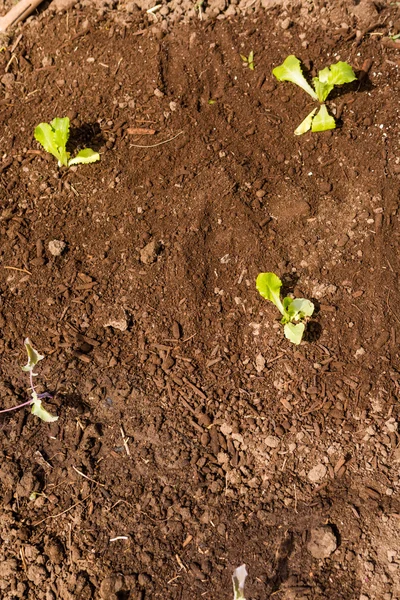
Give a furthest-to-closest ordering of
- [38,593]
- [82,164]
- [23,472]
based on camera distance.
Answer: [82,164] < [23,472] < [38,593]

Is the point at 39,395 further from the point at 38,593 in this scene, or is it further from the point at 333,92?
the point at 333,92

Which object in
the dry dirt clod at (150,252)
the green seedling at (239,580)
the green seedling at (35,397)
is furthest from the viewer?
the dry dirt clod at (150,252)

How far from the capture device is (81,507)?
258 centimetres

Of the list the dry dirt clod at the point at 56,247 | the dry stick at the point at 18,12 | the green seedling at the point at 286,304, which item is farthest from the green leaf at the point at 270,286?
the dry stick at the point at 18,12

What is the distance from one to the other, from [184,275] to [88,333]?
55 centimetres

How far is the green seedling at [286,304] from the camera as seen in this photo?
9.09 feet

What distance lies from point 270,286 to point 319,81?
46.6 inches

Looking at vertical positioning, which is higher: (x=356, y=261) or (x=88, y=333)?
(x=88, y=333)

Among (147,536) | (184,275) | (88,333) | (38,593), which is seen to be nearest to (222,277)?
(184,275)

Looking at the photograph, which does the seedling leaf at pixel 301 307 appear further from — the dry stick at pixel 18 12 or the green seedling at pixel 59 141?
the dry stick at pixel 18 12

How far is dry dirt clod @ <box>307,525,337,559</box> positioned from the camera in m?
2.45

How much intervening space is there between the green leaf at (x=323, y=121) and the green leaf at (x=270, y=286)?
3.07ft

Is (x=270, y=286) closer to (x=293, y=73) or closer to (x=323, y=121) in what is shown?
(x=323, y=121)

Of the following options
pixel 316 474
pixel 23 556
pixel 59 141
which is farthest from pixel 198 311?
pixel 23 556
